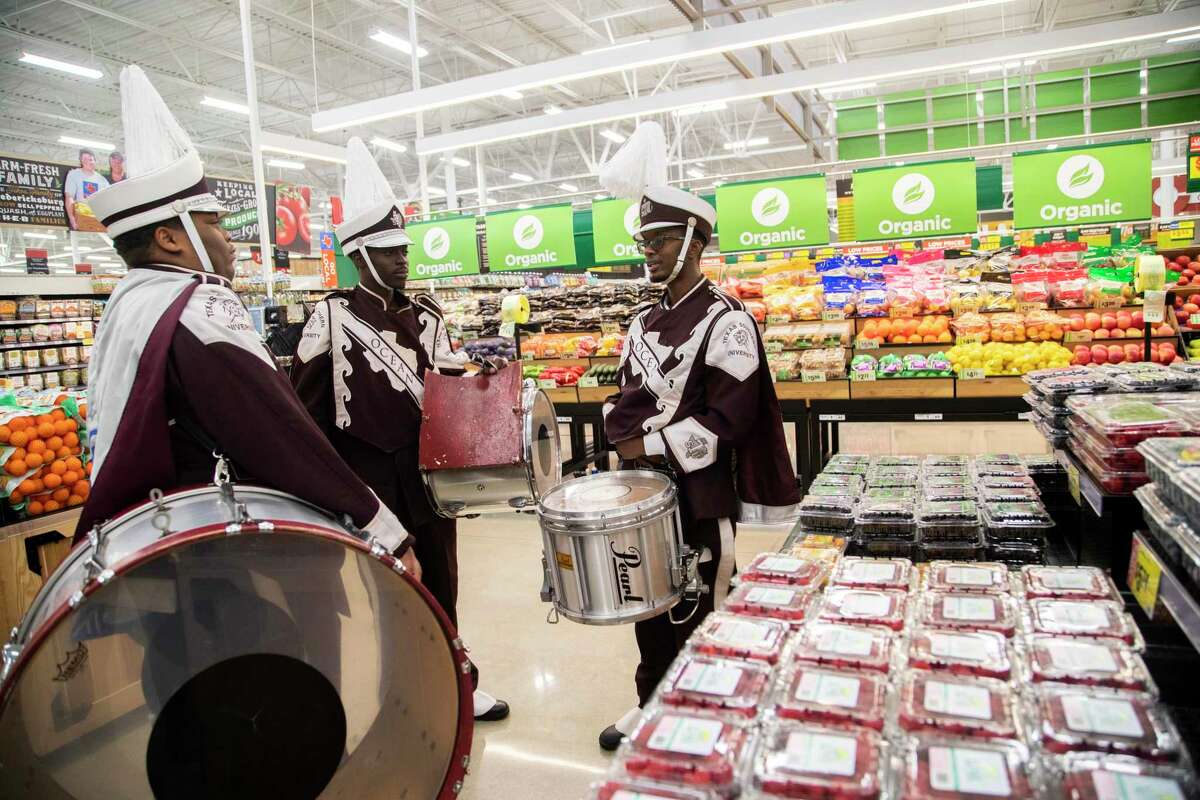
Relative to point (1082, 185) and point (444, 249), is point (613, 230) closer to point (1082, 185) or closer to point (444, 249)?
point (444, 249)

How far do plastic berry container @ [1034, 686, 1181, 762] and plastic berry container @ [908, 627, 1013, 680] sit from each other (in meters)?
0.09

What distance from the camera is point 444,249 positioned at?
8117mm

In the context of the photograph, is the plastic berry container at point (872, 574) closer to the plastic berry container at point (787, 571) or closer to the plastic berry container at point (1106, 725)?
the plastic berry container at point (787, 571)

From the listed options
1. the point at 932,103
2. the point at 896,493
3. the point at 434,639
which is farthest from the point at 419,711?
the point at 932,103

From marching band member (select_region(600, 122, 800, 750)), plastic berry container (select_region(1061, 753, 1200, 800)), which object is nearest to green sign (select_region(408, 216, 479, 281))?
marching band member (select_region(600, 122, 800, 750))

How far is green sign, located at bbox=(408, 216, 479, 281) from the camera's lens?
802 centimetres

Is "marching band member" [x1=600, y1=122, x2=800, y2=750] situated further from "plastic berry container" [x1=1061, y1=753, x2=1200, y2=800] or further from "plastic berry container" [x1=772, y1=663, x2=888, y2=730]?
"plastic berry container" [x1=1061, y1=753, x2=1200, y2=800]

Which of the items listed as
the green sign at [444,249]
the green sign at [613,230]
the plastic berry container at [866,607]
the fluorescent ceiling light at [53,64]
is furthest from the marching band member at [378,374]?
the fluorescent ceiling light at [53,64]

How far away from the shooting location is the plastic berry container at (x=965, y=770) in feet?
3.10

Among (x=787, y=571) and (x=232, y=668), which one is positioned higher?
(x=787, y=571)

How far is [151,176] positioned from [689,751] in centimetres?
173

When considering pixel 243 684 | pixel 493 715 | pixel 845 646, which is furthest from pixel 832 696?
pixel 493 715

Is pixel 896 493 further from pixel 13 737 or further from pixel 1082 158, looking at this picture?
pixel 1082 158

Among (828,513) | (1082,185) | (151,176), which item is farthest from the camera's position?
(1082,185)
